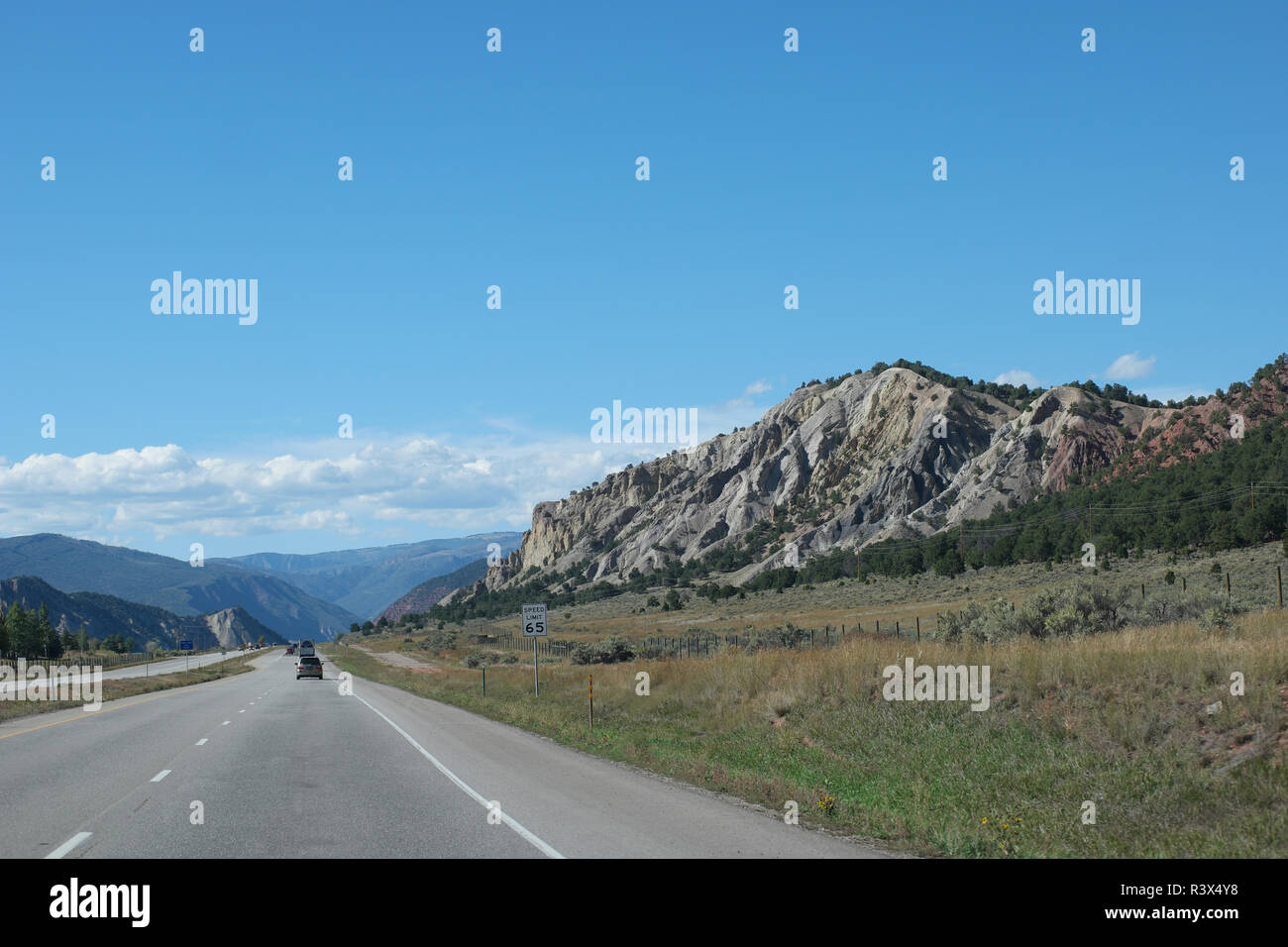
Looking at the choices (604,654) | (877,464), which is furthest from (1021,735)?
(877,464)

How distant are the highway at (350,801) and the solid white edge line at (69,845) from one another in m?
0.02

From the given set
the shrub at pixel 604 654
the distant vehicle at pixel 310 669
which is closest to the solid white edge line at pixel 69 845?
the shrub at pixel 604 654

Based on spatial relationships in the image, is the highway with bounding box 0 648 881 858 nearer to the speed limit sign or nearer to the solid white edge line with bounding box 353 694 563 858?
the solid white edge line with bounding box 353 694 563 858

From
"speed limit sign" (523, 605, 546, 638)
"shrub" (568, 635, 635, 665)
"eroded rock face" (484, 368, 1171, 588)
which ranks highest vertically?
"eroded rock face" (484, 368, 1171, 588)

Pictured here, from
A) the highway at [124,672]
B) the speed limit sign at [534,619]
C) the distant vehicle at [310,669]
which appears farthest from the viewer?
the distant vehicle at [310,669]

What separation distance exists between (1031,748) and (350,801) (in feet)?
29.4

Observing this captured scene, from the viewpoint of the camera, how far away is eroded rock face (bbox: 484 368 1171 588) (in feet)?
425

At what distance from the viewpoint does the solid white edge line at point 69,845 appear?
29.9 ft

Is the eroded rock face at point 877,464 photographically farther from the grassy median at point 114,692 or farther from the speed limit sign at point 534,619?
the speed limit sign at point 534,619

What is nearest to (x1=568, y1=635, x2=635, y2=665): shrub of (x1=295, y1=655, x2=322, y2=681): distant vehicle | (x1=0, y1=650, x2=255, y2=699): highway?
(x1=295, y1=655, x2=322, y2=681): distant vehicle

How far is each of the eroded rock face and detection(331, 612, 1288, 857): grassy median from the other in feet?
349
